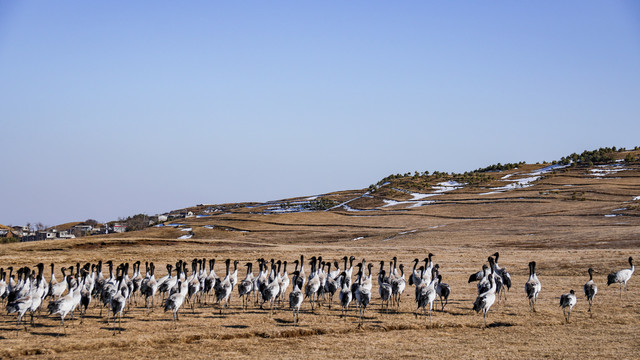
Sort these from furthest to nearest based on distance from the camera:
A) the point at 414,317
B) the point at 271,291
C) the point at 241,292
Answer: the point at 241,292 → the point at 271,291 → the point at 414,317

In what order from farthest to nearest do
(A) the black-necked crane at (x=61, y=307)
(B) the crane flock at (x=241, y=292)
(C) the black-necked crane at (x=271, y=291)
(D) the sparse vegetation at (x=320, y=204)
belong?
(D) the sparse vegetation at (x=320, y=204) < (C) the black-necked crane at (x=271, y=291) < (B) the crane flock at (x=241, y=292) < (A) the black-necked crane at (x=61, y=307)

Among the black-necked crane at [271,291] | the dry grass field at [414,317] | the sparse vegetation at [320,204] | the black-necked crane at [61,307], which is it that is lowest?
the dry grass field at [414,317]

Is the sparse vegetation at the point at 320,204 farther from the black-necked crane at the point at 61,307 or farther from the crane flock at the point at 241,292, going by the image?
the black-necked crane at the point at 61,307

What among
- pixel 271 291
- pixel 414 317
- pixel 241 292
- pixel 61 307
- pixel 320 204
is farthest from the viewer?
pixel 320 204

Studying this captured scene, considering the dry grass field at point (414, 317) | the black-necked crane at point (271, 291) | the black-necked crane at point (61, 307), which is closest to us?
the dry grass field at point (414, 317)

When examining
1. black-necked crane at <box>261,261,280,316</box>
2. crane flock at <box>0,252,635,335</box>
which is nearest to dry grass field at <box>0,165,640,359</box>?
crane flock at <box>0,252,635,335</box>

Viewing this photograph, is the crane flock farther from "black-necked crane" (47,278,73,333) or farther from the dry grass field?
the dry grass field

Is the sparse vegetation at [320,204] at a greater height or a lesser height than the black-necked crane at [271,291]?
greater

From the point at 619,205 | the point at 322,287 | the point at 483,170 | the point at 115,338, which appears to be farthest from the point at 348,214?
the point at 115,338

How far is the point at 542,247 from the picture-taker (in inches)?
1996

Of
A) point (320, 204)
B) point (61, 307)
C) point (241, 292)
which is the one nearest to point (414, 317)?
point (241, 292)

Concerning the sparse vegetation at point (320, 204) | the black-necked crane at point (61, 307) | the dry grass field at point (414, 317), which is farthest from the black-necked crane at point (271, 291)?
the sparse vegetation at point (320, 204)


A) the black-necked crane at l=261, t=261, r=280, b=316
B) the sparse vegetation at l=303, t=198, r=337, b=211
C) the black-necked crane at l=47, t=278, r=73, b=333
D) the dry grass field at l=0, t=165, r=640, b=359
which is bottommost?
the dry grass field at l=0, t=165, r=640, b=359

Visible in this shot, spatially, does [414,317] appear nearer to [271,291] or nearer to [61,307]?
[271,291]
